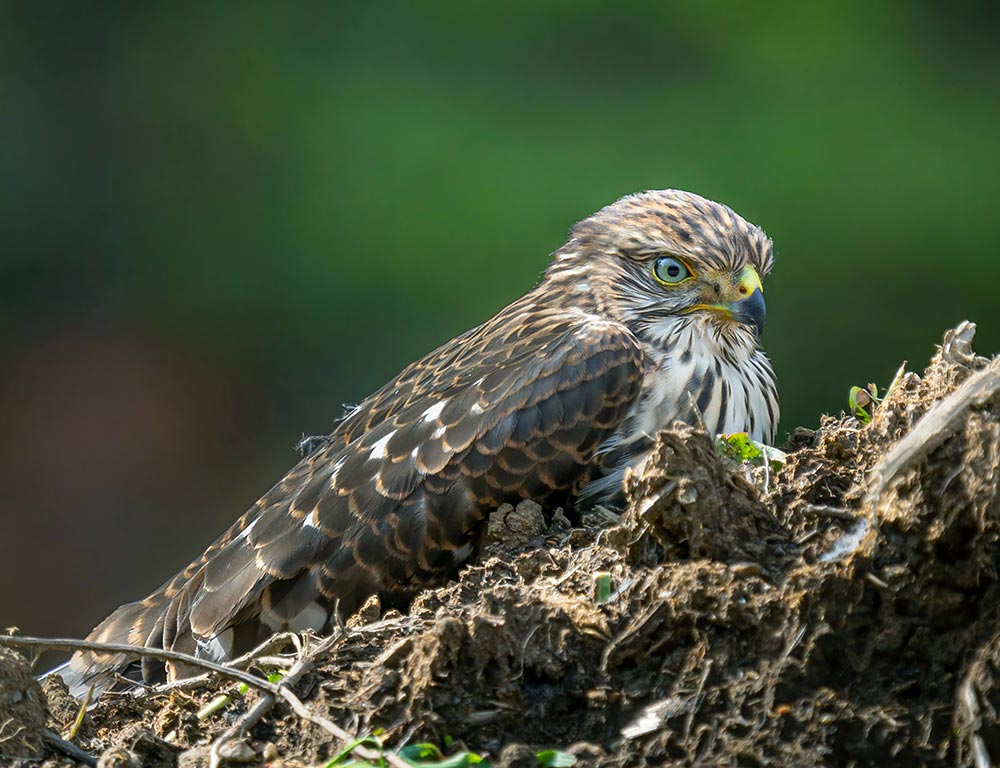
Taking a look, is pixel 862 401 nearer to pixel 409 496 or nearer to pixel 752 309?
pixel 752 309

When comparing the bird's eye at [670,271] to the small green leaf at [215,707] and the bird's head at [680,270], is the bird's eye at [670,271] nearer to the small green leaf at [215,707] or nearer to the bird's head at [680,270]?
the bird's head at [680,270]

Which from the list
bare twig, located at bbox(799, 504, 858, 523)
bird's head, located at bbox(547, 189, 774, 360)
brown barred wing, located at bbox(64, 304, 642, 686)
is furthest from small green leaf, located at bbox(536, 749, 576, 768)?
bird's head, located at bbox(547, 189, 774, 360)

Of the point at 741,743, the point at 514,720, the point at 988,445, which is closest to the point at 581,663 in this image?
the point at 514,720

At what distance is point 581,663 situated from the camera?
8.32 feet

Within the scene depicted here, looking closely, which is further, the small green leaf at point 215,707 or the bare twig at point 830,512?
the small green leaf at point 215,707

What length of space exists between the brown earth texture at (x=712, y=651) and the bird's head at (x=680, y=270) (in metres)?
1.54

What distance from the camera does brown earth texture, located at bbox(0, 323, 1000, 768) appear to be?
89.5 inches

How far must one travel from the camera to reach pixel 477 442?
372 centimetres

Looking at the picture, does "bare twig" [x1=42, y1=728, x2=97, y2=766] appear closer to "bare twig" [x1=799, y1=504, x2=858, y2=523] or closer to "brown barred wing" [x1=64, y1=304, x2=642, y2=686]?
"brown barred wing" [x1=64, y1=304, x2=642, y2=686]

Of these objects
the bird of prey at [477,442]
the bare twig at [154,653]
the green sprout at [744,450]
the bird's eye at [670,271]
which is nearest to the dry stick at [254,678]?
the bare twig at [154,653]

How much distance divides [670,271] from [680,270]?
3 centimetres

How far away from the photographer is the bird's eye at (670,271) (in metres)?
4.49

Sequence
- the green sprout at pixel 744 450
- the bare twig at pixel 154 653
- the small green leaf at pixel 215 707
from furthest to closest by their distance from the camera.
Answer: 1. the green sprout at pixel 744 450
2. the small green leaf at pixel 215 707
3. the bare twig at pixel 154 653

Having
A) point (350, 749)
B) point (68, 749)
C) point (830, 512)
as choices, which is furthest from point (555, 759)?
point (68, 749)
